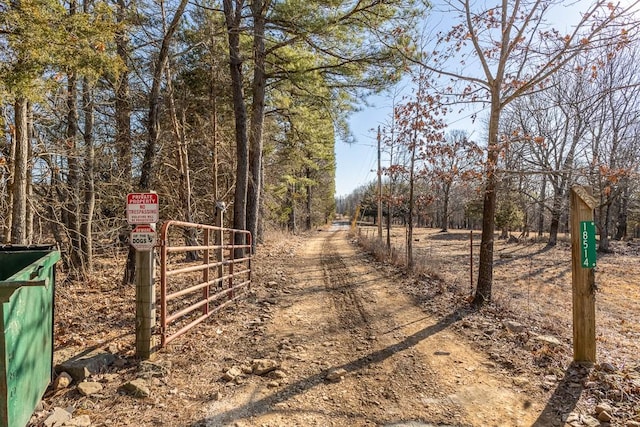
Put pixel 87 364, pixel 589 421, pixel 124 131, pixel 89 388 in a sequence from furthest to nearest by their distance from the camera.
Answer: pixel 124 131, pixel 87 364, pixel 89 388, pixel 589 421

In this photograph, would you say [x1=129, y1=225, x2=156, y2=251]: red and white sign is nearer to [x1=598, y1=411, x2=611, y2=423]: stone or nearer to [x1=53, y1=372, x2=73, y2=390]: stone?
[x1=53, y1=372, x2=73, y2=390]: stone

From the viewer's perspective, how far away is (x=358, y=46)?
33.2ft

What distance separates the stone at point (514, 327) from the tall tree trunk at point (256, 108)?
8266 millimetres

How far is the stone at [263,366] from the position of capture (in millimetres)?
3764

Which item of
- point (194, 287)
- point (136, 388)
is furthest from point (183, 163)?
point (136, 388)

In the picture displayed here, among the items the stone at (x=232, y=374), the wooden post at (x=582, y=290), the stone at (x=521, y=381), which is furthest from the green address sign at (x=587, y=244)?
the stone at (x=232, y=374)

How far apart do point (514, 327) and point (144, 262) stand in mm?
4974

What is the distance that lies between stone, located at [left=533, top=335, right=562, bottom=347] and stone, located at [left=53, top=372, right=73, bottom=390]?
5.28 meters

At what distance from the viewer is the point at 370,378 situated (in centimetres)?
Answer: 367

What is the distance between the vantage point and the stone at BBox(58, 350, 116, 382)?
335cm

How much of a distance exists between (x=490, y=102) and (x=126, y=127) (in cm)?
880

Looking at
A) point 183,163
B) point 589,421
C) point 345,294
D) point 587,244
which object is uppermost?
point 183,163

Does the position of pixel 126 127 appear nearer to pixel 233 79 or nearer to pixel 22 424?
pixel 233 79

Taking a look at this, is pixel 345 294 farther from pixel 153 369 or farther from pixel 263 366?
pixel 153 369
